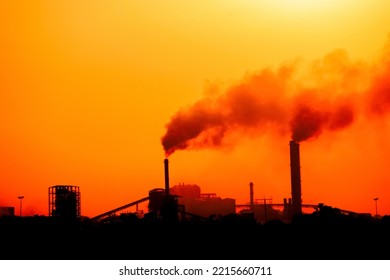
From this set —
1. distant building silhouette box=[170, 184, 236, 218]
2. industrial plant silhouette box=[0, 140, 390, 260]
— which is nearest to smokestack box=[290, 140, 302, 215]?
industrial plant silhouette box=[0, 140, 390, 260]

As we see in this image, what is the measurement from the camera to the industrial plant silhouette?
52094 mm

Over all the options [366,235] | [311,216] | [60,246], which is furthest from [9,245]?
[311,216]

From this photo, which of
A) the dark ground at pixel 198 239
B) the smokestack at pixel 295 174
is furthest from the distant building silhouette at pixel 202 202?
the dark ground at pixel 198 239

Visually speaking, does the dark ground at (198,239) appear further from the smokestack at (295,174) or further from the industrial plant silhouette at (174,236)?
the smokestack at (295,174)

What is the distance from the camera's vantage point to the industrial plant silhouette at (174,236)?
52.1 metres

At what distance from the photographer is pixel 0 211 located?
105 metres

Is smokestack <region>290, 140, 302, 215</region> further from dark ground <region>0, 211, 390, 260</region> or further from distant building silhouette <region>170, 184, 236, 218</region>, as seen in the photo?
distant building silhouette <region>170, 184, 236, 218</region>

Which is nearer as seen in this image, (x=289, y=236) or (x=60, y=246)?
(x=60, y=246)

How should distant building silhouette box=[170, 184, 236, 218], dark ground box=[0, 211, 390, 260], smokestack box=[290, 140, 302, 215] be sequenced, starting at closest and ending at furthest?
dark ground box=[0, 211, 390, 260], smokestack box=[290, 140, 302, 215], distant building silhouette box=[170, 184, 236, 218]

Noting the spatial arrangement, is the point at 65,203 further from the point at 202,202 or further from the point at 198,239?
the point at 202,202

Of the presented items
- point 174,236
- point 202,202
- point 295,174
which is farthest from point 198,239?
point 202,202
